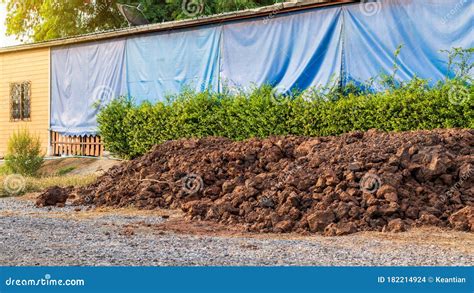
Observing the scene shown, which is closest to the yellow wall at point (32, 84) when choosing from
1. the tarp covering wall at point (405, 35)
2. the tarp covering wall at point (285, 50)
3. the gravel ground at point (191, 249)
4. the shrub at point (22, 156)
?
Result: the shrub at point (22, 156)

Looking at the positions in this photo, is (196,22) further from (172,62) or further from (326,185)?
(326,185)

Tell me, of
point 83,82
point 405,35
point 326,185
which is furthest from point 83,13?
point 326,185

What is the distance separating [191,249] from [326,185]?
9.42 feet

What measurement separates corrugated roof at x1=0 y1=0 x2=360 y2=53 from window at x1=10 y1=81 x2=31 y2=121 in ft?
3.88

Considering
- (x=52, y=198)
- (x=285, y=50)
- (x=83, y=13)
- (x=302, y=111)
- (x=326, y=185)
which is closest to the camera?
(x=326, y=185)

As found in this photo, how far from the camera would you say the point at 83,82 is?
2134 centimetres

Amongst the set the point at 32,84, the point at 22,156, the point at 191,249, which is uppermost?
the point at 32,84

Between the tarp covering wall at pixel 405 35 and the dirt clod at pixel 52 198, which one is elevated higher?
the tarp covering wall at pixel 405 35

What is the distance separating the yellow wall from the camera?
22.8 m

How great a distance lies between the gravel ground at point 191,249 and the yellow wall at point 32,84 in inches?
550

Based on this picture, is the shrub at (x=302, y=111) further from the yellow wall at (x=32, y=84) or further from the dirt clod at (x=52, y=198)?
the dirt clod at (x=52, y=198)

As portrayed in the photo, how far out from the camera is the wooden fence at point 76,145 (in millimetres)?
20828

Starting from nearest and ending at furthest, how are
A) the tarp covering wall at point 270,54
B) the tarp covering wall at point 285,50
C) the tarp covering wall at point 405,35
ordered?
the tarp covering wall at point 405,35 → the tarp covering wall at point 270,54 → the tarp covering wall at point 285,50

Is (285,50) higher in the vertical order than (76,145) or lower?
higher
